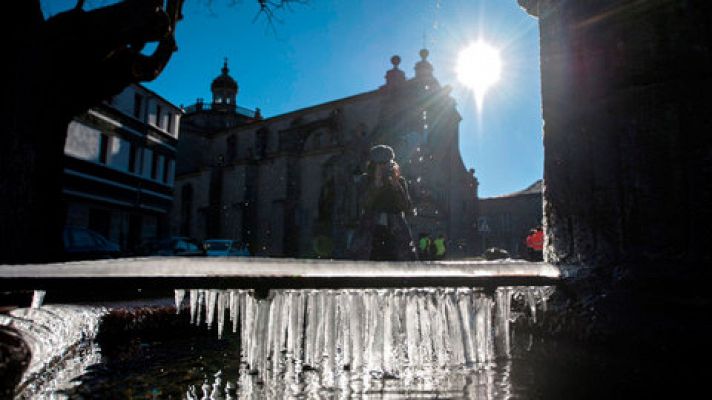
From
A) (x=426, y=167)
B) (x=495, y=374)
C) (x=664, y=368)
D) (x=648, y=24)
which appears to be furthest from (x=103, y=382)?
(x=426, y=167)

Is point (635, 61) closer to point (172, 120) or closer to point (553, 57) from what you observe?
point (553, 57)

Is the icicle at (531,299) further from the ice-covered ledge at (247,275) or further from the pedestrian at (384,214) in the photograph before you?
the pedestrian at (384,214)

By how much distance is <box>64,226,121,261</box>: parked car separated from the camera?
9164 millimetres

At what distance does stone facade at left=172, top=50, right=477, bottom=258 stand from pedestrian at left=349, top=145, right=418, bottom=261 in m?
17.9

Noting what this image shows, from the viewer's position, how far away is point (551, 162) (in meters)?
2.04

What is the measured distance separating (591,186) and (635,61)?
60 cm

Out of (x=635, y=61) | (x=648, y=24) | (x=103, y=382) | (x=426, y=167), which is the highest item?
(x=426, y=167)

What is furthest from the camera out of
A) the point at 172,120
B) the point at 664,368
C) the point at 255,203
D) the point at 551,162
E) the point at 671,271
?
the point at 255,203

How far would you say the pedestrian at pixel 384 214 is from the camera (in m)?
6.38

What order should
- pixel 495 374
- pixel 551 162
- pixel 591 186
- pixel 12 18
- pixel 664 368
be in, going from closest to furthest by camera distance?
pixel 664 368
pixel 495 374
pixel 591 186
pixel 551 162
pixel 12 18

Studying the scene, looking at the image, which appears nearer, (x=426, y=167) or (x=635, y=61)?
(x=635, y=61)

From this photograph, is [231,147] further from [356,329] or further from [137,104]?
[356,329]

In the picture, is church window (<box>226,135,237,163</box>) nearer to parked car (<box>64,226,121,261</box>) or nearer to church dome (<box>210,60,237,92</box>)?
church dome (<box>210,60,237,92</box>)

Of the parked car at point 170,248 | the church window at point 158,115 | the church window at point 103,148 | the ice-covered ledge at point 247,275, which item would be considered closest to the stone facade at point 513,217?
the church window at point 158,115
